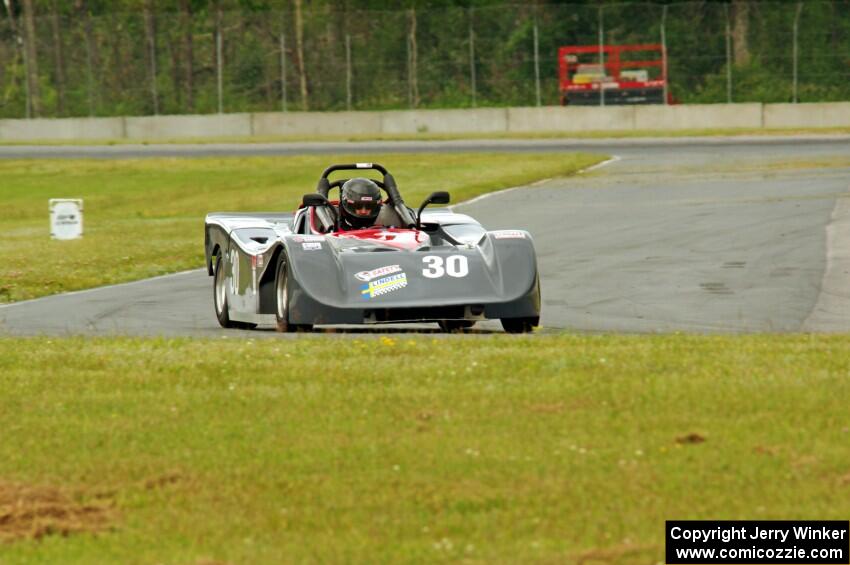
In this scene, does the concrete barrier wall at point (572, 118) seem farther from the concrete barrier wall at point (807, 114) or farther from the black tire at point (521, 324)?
the black tire at point (521, 324)

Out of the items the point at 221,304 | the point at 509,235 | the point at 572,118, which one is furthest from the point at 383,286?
Answer: the point at 572,118

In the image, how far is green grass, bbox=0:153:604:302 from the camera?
20.7 metres

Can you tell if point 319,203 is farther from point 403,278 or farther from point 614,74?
point 614,74

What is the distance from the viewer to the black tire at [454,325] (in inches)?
512

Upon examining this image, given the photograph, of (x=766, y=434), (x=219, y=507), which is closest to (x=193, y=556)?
(x=219, y=507)

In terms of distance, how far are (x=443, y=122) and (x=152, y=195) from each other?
20.7 metres

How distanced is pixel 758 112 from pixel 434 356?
145ft

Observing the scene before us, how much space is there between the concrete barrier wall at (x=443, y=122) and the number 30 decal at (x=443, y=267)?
4124 cm

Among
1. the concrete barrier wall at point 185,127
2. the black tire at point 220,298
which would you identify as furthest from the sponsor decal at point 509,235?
the concrete barrier wall at point 185,127

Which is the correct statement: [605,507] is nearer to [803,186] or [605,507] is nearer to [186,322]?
[186,322]

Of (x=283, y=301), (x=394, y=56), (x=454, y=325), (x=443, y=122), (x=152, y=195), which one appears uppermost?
(x=394, y=56)

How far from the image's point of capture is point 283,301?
1281 cm

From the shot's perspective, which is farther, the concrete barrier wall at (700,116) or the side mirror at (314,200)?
the concrete barrier wall at (700,116)

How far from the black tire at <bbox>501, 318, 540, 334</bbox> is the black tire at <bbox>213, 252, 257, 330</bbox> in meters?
2.45
